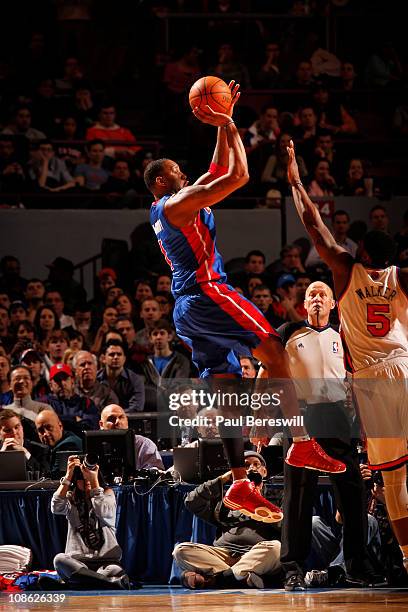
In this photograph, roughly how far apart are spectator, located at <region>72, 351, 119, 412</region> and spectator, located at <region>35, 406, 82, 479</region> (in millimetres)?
1109

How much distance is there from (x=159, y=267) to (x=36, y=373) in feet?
11.1

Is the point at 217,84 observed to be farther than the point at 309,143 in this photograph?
No

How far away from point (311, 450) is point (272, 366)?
89 centimetres

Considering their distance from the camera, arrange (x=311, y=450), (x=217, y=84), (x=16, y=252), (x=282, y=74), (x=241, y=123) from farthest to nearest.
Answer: (x=282, y=74) < (x=241, y=123) < (x=16, y=252) < (x=311, y=450) < (x=217, y=84)

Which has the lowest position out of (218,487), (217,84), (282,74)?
(218,487)

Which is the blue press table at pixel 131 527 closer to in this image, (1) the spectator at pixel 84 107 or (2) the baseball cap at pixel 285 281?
(2) the baseball cap at pixel 285 281

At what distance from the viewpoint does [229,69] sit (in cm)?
1748

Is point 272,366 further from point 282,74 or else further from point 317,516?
point 282,74

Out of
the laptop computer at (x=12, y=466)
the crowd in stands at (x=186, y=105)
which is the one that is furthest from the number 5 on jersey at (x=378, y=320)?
the crowd in stands at (x=186, y=105)

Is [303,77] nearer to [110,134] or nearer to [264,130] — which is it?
[264,130]

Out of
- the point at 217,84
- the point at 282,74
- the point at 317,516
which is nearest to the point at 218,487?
the point at 317,516

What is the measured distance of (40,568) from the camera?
10.2 metres

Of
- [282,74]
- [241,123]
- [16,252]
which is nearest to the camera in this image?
[16,252]

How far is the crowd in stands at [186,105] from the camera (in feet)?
51.2
